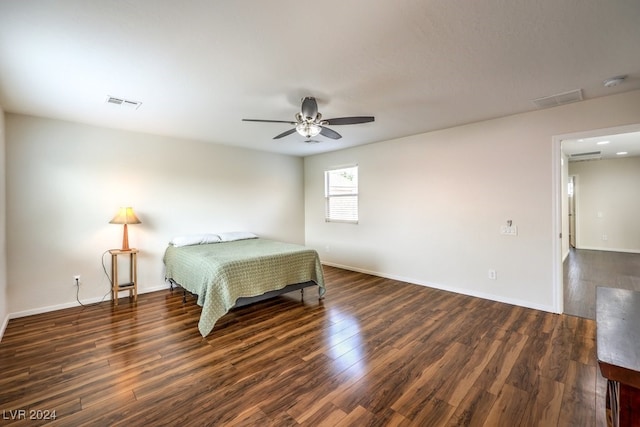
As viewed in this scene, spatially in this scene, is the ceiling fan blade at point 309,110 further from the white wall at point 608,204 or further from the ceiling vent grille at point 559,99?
the white wall at point 608,204

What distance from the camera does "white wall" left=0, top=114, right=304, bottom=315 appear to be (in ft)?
11.4

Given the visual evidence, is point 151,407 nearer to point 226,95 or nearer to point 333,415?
point 333,415

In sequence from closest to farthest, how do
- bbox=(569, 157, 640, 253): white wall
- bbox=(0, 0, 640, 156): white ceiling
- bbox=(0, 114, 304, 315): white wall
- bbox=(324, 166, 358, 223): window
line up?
bbox=(0, 0, 640, 156): white ceiling, bbox=(0, 114, 304, 315): white wall, bbox=(324, 166, 358, 223): window, bbox=(569, 157, 640, 253): white wall

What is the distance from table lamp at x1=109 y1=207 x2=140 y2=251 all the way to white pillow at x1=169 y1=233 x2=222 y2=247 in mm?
626

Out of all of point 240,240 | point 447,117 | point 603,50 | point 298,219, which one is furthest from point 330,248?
point 603,50

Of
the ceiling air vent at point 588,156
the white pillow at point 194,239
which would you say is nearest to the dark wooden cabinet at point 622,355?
the white pillow at point 194,239

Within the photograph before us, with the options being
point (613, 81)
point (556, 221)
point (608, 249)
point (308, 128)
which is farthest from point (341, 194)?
point (608, 249)

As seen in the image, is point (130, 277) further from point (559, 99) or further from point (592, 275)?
point (592, 275)

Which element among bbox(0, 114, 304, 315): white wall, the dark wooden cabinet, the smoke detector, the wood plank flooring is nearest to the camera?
the dark wooden cabinet

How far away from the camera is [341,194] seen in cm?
594

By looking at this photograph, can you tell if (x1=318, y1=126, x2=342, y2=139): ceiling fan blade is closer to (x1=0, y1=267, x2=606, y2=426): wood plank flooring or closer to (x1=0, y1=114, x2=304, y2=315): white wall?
(x1=0, y1=267, x2=606, y2=426): wood plank flooring

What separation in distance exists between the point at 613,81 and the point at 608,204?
6659mm

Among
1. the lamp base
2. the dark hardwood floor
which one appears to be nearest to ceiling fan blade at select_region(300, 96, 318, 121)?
the lamp base

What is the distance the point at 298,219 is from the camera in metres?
6.61
